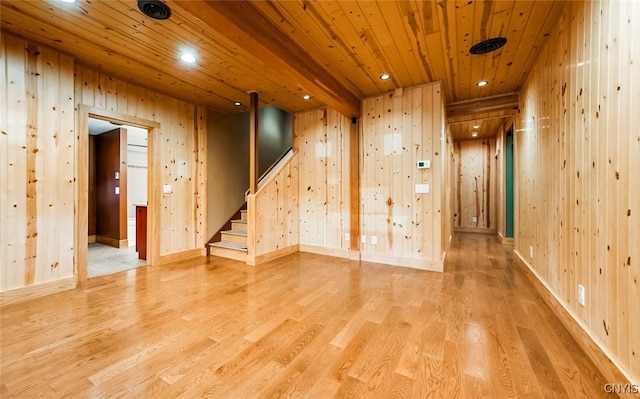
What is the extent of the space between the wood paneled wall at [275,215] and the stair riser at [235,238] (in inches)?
18.5

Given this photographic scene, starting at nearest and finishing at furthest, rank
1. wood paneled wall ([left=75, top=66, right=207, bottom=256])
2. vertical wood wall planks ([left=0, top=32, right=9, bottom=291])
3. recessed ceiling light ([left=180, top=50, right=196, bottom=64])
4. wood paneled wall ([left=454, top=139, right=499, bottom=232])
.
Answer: vertical wood wall planks ([left=0, top=32, right=9, bottom=291])
recessed ceiling light ([left=180, top=50, right=196, bottom=64])
wood paneled wall ([left=75, top=66, right=207, bottom=256])
wood paneled wall ([left=454, top=139, right=499, bottom=232])

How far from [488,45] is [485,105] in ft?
6.53

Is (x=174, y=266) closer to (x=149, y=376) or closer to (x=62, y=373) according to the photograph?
(x=62, y=373)

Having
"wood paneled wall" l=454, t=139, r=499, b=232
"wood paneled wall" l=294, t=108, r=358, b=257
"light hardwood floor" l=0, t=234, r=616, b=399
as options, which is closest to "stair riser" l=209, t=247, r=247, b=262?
"light hardwood floor" l=0, t=234, r=616, b=399

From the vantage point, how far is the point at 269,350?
1788 millimetres

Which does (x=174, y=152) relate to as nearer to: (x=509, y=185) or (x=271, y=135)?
(x=271, y=135)

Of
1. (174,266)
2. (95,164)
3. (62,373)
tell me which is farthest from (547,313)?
(95,164)

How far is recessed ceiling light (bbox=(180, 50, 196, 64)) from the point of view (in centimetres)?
287

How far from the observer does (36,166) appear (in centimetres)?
276

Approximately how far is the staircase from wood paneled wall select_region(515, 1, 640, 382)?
12.9ft

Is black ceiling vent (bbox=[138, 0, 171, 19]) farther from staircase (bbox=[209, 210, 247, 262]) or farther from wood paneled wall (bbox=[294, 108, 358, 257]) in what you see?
staircase (bbox=[209, 210, 247, 262])

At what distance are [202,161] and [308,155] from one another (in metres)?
1.94

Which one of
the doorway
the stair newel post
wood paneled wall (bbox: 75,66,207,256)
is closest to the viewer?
wood paneled wall (bbox: 75,66,207,256)

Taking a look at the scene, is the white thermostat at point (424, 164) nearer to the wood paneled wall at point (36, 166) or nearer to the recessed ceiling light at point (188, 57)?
the recessed ceiling light at point (188, 57)
